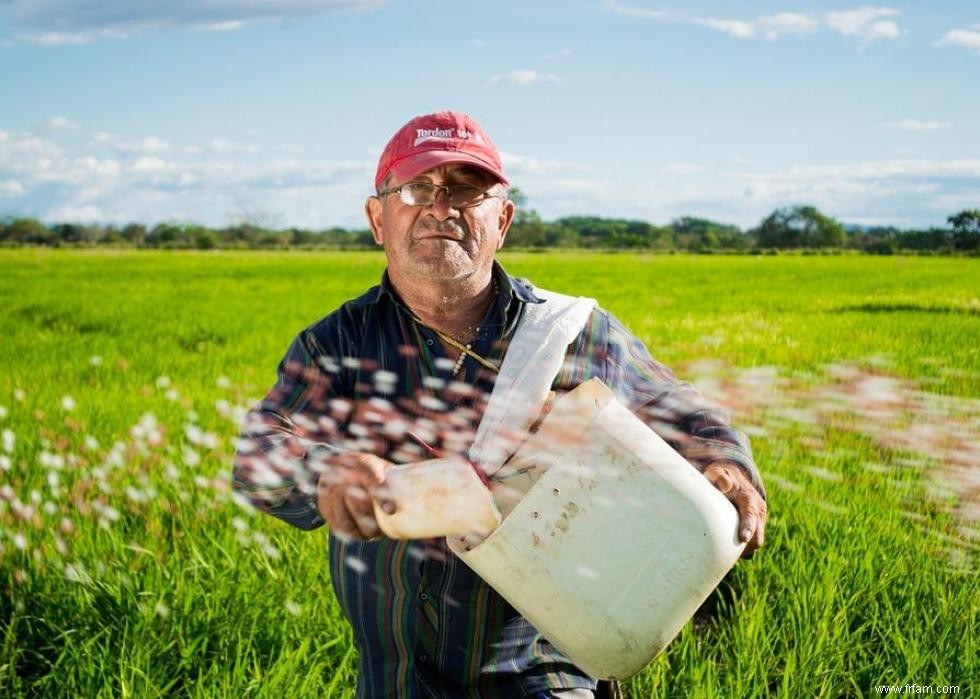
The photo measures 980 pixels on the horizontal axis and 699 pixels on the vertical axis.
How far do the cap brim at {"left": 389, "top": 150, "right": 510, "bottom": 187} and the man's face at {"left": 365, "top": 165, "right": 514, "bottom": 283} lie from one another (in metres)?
0.02

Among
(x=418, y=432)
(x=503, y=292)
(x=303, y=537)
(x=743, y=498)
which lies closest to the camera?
(x=743, y=498)

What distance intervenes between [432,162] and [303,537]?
1.56 m

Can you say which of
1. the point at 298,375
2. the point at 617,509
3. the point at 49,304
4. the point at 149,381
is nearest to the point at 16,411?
the point at 149,381

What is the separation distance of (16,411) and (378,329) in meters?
3.85

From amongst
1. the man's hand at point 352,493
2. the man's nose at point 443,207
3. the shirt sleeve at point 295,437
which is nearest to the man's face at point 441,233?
the man's nose at point 443,207

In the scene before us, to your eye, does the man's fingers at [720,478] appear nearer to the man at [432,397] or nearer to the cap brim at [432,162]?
the man at [432,397]

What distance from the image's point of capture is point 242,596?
240 centimetres

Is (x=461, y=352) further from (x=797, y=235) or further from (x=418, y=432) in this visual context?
(x=797, y=235)

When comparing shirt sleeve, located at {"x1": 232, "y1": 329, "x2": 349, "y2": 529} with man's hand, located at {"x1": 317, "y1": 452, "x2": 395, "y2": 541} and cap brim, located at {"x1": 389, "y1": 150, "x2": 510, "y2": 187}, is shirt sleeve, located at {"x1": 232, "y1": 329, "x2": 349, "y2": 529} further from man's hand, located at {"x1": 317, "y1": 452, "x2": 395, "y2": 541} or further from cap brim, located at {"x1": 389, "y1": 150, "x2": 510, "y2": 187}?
cap brim, located at {"x1": 389, "y1": 150, "x2": 510, "y2": 187}

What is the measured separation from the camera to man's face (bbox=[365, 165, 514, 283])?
5.56 ft

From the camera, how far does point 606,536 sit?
4.20 feet

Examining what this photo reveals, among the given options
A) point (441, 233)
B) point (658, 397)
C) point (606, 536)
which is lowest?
point (606, 536)

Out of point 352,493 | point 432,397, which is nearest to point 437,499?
point 352,493

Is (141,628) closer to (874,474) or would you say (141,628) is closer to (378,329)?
(378,329)
